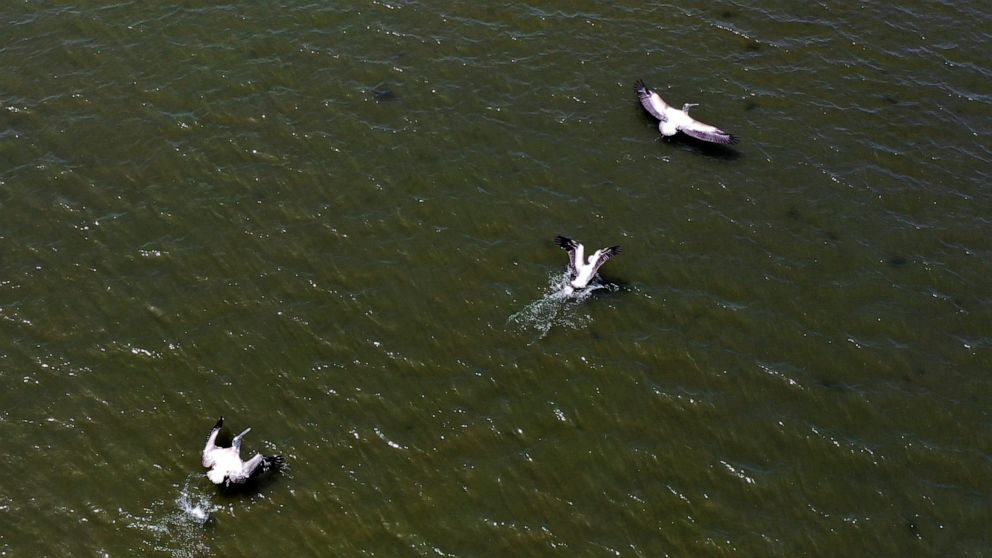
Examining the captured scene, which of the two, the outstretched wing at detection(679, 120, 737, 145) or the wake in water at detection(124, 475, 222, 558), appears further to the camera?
the outstretched wing at detection(679, 120, 737, 145)

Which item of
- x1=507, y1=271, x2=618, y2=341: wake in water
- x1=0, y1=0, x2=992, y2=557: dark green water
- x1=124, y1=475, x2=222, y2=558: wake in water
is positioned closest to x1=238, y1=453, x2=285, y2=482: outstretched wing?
x1=0, y1=0, x2=992, y2=557: dark green water

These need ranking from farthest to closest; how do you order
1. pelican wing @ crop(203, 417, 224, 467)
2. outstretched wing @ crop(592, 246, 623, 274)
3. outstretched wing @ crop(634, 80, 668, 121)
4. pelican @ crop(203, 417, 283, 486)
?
outstretched wing @ crop(634, 80, 668, 121) < outstretched wing @ crop(592, 246, 623, 274) < pelican wing @ crop(203, 417, 224, 467) < pelican @ crop(203, 417, 283, 486)

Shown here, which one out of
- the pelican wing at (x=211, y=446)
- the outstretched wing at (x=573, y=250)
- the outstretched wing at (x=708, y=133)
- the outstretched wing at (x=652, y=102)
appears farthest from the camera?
the outstretched wing at (x=652, y=102)

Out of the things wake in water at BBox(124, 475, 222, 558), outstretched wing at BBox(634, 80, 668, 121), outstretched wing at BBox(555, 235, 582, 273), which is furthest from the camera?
outstretched wing at BBox(634, 80, 668, 121)

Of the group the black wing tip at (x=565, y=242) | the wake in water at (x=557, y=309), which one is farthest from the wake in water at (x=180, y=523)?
the black wing tip at (x=565, y=242)

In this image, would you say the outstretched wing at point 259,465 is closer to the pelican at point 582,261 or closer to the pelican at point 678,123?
the pelican at point 582,261

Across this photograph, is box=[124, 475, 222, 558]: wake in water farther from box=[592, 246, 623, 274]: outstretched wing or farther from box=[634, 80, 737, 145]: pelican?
box=[634, 80, 737, 145]: pelican

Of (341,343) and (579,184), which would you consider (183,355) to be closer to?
(341,343)

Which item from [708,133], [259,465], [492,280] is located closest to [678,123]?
[708,133]
